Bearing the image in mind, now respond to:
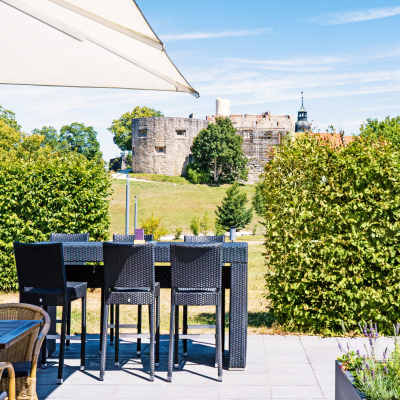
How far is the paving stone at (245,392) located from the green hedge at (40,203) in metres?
5.11

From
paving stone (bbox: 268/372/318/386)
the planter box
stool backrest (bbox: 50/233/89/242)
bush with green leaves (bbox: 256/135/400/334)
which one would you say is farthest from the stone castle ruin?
the planter box

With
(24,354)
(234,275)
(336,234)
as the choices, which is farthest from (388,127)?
(24,354)

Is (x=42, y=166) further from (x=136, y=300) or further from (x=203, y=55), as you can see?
(x=203, y=55)

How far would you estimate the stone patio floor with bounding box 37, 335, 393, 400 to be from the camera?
12.0ft

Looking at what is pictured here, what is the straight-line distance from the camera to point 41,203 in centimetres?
825

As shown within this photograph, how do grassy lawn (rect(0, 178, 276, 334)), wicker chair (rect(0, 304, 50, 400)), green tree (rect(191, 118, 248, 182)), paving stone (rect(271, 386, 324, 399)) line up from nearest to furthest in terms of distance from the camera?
wicker chair (rect(0, 304, 50, 400)) → paving stone (rect(271, 386, 324, 399)) → grassy lawn (rect(0, 178, 276, 334)) → green tree (rect(191, 118, 248, 182))

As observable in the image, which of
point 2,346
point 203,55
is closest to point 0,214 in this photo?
point 2,346

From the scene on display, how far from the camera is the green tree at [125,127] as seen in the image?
60438mm

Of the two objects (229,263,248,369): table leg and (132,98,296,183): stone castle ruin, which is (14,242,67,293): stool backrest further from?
(132,98,296,183): stone castle ruin

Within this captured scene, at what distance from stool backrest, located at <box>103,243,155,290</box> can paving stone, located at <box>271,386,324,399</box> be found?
4.11ft

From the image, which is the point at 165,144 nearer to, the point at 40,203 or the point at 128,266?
the point at 40,203

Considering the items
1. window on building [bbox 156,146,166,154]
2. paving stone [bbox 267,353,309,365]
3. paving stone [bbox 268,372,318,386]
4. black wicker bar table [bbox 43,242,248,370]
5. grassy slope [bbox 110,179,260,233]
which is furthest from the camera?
window on building [bbox 156,146,166,154]

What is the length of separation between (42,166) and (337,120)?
16.6ft

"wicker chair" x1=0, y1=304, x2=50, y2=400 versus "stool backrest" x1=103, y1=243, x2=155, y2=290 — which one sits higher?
"stool backrest" x1=103, y1=243, x2=155, y2=290
